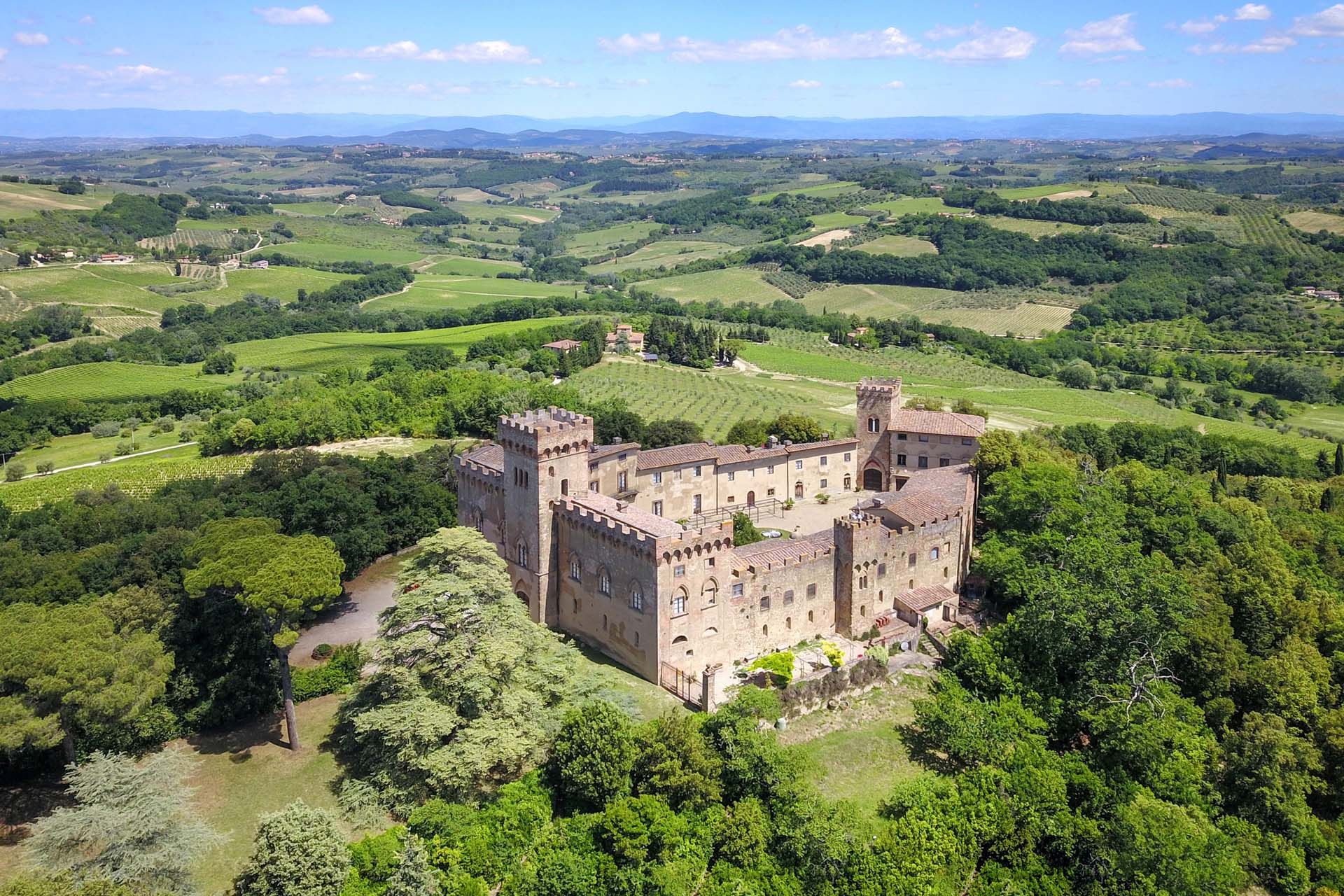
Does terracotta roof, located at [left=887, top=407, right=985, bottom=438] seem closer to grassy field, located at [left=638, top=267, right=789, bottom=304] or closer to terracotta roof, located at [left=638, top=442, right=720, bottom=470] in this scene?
terracotta roof, located at [left=638, top=442, right=720, bottom=470]

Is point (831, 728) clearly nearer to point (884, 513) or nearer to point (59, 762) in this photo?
point (884, 513)

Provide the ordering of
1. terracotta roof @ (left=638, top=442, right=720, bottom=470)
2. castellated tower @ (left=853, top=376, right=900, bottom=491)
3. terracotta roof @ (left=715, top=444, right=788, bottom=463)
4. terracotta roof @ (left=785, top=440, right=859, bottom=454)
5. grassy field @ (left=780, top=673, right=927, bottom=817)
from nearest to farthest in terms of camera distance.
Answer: grassy field @ (left=780, top=673, right=927, bottom=817), terracotta roof @ (left=638, top=442, right=720, bottom=470), terracotta roof @ (left=715, top=444, right=788, bottom=463), terracotta roof @ (left=785, top=440, right=859, bottom=454), castellated tower @ (left=853, top=376, right=900, bottom=491)

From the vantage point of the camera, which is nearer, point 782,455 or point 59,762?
point 59,762

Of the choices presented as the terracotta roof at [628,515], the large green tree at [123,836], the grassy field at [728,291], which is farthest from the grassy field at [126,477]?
the grassy field at [728,291]

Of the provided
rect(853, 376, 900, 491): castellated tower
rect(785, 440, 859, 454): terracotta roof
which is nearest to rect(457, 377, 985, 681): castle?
rect(853, 376, 900, 491): castellated tower

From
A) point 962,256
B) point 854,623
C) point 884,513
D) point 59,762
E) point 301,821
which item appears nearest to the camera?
point 301,821

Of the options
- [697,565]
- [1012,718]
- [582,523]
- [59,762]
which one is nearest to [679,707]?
[697,565]

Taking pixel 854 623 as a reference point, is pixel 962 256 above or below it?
above

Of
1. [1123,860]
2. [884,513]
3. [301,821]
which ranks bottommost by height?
[1123,860]
